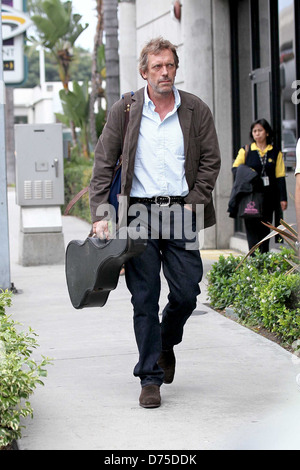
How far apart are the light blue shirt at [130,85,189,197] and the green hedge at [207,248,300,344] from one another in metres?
1.54

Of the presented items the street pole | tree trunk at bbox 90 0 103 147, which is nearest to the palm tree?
tree trunk at bbox 90 0 103 147

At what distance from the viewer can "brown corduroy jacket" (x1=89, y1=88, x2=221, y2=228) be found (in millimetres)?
4762

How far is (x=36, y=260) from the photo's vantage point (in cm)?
1071

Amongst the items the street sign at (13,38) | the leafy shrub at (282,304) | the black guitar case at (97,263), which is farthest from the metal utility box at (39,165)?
the black guitar case at (97,263)

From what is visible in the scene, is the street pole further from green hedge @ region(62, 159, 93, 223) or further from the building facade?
green hedge @ region(62, 159, 93, 223)

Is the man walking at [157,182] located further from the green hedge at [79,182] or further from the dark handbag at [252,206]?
the green hedge at [79,182]

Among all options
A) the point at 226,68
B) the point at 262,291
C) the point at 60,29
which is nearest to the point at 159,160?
the point at 262,291

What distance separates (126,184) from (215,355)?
164cm

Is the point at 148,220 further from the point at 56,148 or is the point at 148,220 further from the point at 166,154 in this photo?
the point at 56,148

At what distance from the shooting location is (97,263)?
4.64 metres

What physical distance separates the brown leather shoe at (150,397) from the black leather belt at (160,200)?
0.98m

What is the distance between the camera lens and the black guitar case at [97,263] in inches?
179

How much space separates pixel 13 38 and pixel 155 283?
5678 millimetres
